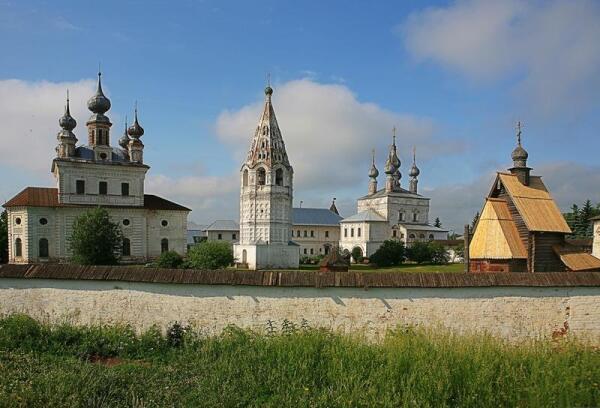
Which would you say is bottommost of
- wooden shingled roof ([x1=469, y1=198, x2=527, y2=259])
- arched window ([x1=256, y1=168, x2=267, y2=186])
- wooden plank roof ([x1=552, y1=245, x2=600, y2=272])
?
wooden plank roof ([x1=552, y1=245, x2=600, y2=272])

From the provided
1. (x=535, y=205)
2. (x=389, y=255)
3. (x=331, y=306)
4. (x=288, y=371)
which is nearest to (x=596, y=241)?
(x=535, y=205)

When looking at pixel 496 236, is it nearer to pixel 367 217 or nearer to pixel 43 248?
pixel 43 248

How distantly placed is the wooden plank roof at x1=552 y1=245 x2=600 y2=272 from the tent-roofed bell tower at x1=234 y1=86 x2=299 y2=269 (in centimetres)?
2452

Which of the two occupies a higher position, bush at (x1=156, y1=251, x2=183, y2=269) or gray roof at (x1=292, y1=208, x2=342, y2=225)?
gray roof at (x1=292, y1=208, x2=342, y2=225)

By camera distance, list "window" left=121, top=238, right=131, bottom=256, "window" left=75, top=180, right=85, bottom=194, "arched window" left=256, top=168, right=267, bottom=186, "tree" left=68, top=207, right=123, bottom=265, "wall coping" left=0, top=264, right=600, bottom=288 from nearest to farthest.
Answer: "wall coping" left=0, top=264, right=600, bottom=288, "tree" left=68, top=207, right=123, bottom=265, "window" left=75, top=180, right=85, bottom=194, "window" left=121, top=238, right=131, bottom=256, "arched window" left=256, top=168, right=267, bottom=186

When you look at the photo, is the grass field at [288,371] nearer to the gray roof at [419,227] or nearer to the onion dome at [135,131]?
the onion dome at [135,131]

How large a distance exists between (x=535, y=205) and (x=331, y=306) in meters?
10.0

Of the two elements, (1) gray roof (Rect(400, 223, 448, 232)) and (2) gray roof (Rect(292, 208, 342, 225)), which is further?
(2) gray roof (Rect(292, 208, 342, 225))

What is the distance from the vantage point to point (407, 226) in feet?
180

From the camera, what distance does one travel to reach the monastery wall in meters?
9.49

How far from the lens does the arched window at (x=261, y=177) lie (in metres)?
37.4

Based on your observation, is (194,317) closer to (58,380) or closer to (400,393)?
(58,380)

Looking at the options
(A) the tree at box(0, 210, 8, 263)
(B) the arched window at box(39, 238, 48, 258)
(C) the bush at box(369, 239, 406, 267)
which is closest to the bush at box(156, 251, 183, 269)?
(B) the arched window at box(39, 238, 48, 258)

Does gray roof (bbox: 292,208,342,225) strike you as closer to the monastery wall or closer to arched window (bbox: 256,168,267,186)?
arched window (bbox: 256,168,267,186)
